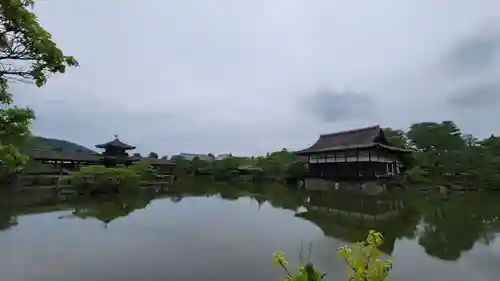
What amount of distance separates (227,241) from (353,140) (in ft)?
68.5

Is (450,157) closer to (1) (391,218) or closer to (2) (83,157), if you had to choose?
(1) (391,218)

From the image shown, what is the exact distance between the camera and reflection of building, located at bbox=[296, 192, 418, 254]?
8.76 metres

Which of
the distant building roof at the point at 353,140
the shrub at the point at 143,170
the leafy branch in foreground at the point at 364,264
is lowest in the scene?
the leafy branch in foreground at the point at 364,264

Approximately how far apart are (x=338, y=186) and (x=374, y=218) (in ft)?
44.1

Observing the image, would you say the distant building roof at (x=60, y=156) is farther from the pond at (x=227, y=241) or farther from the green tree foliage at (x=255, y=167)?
Result: the pond at (x=227, y=241)

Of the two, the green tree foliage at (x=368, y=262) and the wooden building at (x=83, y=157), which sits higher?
the wooden building at (x=83, y=157)

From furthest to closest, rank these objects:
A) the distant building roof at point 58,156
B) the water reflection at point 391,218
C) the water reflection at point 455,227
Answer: the distant building roof at point 58,156, the water reflection at point 391,218, the water reflection at point 455,227

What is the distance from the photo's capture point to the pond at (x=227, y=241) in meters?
5.74

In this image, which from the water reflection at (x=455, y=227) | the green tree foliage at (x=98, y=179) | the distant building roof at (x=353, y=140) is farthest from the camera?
the distant building roof at (x=353, y=140)

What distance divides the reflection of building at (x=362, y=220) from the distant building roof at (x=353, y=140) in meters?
9.01

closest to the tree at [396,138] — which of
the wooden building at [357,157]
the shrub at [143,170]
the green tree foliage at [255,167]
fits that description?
the wooden building at [357,157]

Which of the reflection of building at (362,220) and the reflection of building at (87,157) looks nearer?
the reflection of building at (362,220)

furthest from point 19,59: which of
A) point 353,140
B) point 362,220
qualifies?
point 353,140

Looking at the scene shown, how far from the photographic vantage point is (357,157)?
24.5 meters
